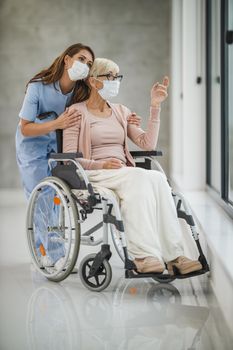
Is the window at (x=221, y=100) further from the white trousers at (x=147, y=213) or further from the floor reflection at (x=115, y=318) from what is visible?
the floor reflection at (x=115, y=318)

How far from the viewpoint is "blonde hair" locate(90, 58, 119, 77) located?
12.4 ft

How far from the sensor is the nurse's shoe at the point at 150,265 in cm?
336

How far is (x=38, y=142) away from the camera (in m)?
4.07

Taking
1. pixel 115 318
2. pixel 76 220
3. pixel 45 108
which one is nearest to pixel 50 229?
pixel 76 220

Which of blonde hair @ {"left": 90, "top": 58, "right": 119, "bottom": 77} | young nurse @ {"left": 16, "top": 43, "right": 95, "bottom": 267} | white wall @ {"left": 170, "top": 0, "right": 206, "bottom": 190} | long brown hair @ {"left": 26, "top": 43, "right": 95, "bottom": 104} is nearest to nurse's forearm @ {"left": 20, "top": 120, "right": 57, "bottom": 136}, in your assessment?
young nurse @ {"left": 16, "top": 43, "right": 95, "bottom": 267}

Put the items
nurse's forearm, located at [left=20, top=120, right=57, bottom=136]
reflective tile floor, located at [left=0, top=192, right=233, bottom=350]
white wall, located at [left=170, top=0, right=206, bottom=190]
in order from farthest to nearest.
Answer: white wall, located at [left=170, top=0, right=206, bottom=190], nurse's forearm, located at [left=20, top=120, right=57, bottom=136], reflective tile floor, located at [left=0, top=192, right=233, bottom=350]

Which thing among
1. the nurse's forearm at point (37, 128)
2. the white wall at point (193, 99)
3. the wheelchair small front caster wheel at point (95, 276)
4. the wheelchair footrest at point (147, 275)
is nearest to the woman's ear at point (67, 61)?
the nurse's forearm at point (37, 128)

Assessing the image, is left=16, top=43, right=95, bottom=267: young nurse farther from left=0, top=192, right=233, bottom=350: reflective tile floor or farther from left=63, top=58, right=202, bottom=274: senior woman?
left=0, top=192, right=233, bottom=350: reflective tile floor

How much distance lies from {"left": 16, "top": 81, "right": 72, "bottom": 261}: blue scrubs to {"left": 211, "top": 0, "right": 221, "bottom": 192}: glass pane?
1720 millimetres

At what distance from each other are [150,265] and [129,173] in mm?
384

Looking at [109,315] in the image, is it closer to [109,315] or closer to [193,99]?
[109,315]

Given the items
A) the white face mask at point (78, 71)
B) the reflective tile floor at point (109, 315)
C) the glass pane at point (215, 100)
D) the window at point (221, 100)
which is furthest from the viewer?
the glass pane at point (215, 100)

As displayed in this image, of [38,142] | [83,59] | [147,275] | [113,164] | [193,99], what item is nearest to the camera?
[147,275]

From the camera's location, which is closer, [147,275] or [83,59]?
[147,275]
